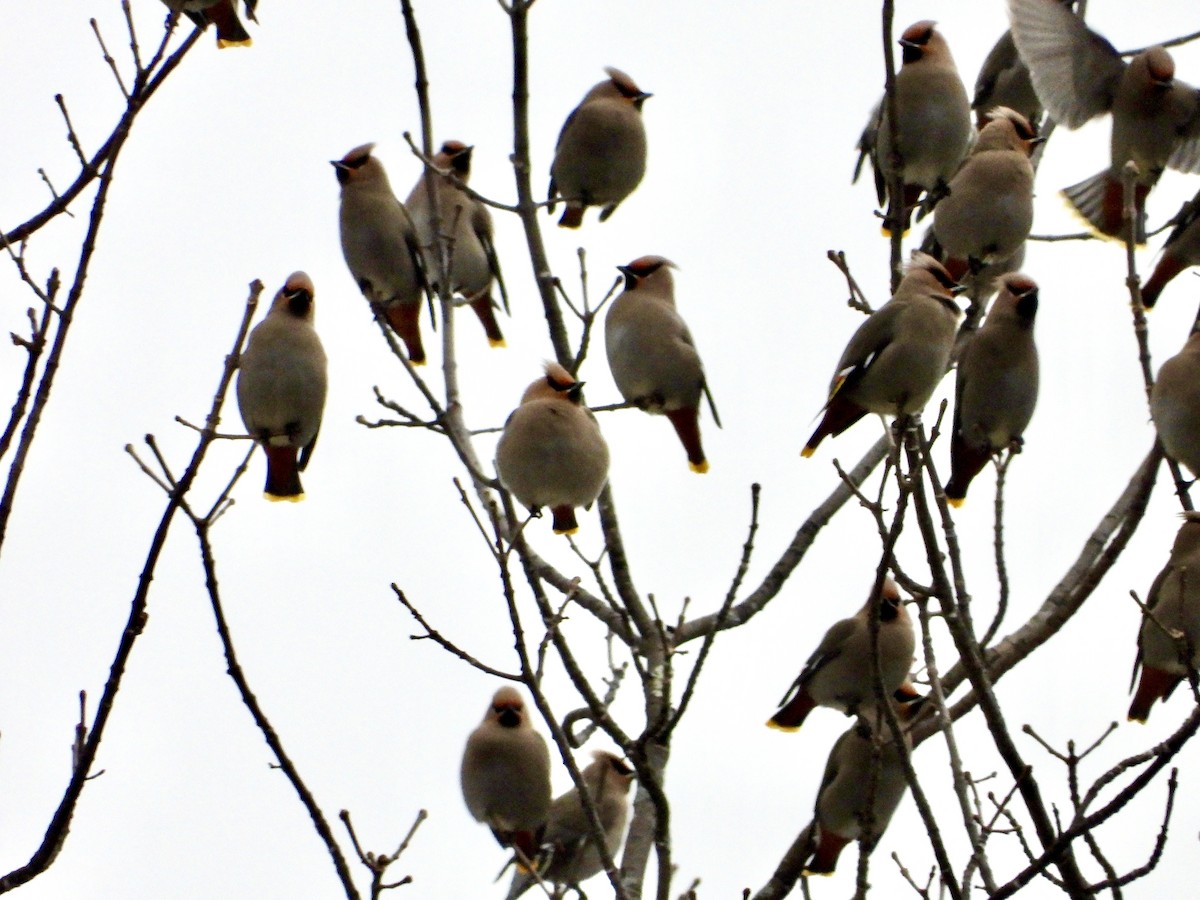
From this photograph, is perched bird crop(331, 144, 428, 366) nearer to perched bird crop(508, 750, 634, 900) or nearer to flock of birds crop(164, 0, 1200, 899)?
flock of birds crop(164, 0, 1200, 899)

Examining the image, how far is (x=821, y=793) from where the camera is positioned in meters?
5.47

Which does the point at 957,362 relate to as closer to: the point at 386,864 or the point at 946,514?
the point at 946,514

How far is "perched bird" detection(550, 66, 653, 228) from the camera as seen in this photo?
21.0ft

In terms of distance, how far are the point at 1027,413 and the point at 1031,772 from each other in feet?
5.85

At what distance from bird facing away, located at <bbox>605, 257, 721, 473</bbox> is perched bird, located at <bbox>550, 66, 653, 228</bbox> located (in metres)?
0.57

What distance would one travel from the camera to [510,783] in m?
5.25

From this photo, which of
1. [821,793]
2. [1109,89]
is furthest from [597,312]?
[1109,89]

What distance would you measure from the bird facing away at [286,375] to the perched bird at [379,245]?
40cm

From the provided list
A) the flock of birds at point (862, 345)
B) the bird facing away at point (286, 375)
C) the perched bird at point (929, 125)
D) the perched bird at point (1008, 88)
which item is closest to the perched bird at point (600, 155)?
the flock of birds at point (862, 345)

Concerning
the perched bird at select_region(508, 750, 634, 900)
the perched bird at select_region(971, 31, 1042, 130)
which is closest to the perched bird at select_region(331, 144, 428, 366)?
the perched bird at select_region(508, 750, 634, 900)

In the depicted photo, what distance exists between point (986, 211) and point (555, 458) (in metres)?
1.49

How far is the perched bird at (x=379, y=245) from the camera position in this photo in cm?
602

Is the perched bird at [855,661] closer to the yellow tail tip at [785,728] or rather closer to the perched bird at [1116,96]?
the yellow tail tip at [785,728]

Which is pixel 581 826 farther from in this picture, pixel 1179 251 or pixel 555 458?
pixel 1179 251
